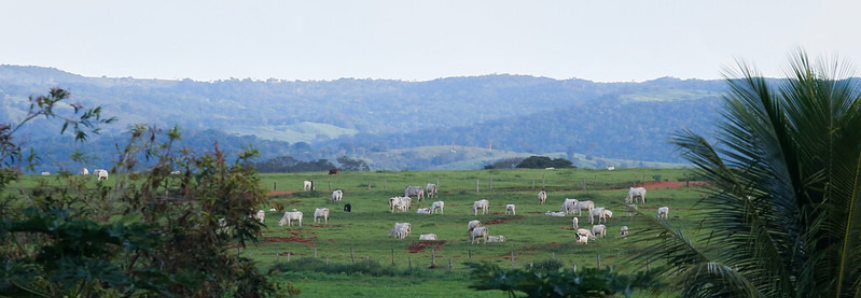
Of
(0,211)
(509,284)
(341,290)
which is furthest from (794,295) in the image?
(341,290)

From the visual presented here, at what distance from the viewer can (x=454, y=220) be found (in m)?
54.1

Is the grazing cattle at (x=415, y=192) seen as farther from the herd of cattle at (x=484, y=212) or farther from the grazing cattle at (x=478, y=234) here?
the grazing cattle at (x=478, y=234)

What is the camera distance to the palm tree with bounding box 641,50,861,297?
11.8m

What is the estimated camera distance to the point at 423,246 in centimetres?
4491

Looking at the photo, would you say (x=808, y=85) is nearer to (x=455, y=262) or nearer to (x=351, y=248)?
(x=455, y=262)

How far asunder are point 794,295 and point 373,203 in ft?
168

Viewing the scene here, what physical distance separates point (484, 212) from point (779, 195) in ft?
143

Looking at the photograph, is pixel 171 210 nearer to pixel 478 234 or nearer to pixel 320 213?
pixel 478 234

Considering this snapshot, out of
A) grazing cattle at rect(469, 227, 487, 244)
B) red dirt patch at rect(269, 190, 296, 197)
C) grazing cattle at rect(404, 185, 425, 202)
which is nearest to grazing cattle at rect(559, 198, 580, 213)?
grazing cattle at rect(469, 227, 487, 244)

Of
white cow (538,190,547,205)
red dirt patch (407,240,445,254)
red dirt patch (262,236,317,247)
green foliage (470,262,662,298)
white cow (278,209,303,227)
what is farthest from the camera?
white cow (538,190,547,205)

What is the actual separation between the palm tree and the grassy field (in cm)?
141

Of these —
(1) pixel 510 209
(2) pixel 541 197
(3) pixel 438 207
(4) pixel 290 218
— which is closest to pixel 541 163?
(2) pixel 541 197

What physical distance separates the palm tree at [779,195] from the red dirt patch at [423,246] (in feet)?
103

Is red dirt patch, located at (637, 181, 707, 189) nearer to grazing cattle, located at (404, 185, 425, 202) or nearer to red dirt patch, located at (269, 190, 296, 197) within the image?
grazing cattle, located at (404, 185, 425, 202)
